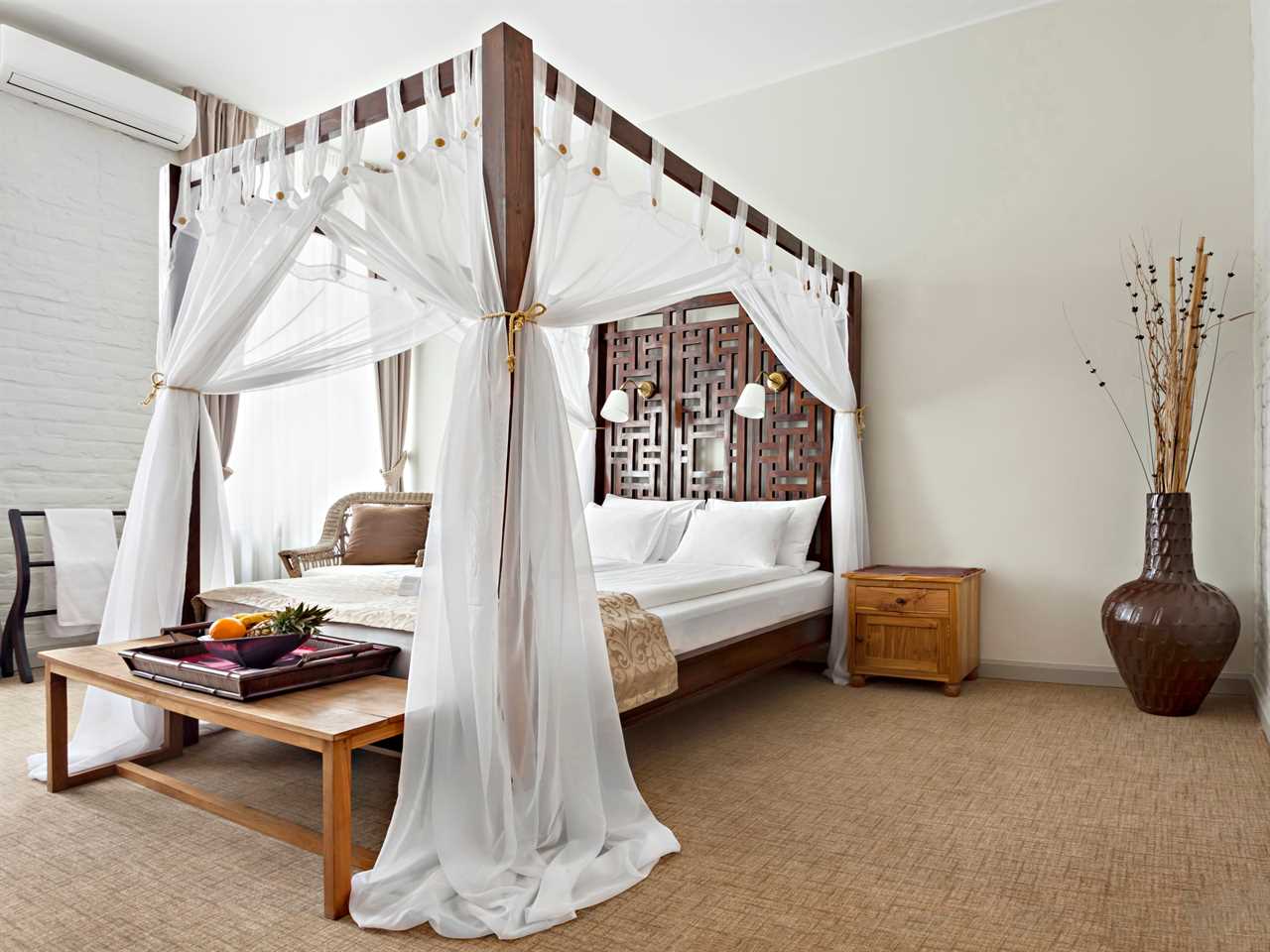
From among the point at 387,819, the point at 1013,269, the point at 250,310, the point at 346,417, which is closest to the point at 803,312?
the point at 1013,269

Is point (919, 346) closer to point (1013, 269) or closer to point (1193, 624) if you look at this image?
point (1013, 269)

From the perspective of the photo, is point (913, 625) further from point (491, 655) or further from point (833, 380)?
point (491, 655)

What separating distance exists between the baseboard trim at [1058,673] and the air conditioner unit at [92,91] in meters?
5.52

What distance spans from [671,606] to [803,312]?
187 centimetres

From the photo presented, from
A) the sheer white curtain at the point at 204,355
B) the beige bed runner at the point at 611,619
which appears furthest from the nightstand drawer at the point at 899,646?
the sheer white curtain at the point at 204,355

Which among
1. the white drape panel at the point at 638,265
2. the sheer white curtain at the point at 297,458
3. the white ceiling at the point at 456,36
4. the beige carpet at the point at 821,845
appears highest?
the white ceiling at the point at 456,36

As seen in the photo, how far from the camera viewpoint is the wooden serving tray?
240 centimetres

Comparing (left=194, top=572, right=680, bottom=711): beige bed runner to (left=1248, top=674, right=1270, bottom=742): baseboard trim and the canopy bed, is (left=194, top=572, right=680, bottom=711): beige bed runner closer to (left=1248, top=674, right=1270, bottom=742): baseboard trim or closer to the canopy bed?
the canopy bed

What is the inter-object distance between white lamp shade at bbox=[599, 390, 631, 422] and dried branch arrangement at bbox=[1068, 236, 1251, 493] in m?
2.53

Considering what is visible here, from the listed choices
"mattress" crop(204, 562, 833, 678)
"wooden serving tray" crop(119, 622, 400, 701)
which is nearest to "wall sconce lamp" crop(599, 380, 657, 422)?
"mattress" crop(204, 562, 833, 678)

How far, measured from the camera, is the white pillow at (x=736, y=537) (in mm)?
4488

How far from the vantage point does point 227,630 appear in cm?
264

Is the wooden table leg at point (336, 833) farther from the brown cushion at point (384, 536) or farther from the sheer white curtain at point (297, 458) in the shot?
the sheer white curtain at point (297, 458)

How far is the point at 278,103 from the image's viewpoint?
18.2 ft
